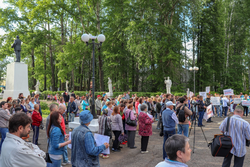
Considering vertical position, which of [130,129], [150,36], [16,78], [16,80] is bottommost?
[130,129]

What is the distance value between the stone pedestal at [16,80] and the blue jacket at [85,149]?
55.4 ft

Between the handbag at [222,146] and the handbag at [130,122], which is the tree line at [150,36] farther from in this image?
the handbag at [222,146]

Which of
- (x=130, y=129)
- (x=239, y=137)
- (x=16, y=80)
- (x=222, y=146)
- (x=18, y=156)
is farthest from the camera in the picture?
(x=16, y=80)

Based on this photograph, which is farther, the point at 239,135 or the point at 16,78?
the point at 16,78

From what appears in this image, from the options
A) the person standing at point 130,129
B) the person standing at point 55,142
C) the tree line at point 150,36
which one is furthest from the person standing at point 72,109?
the tree line at point 150,36

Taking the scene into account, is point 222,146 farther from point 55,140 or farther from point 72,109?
point 72,109

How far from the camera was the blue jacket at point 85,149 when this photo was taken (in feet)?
10.3

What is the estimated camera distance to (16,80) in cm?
1791

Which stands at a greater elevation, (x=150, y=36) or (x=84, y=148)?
(x=150, y=36)

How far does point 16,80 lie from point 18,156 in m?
18.3

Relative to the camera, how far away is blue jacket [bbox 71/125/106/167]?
3.15 metres

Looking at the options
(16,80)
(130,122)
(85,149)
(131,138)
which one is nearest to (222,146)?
(85,149)

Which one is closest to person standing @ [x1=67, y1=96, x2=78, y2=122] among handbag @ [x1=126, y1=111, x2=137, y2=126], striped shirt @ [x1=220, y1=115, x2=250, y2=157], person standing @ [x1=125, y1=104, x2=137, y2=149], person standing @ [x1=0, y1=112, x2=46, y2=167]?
person standing @ [x1=125, y1=104, x2=137, y2=149]

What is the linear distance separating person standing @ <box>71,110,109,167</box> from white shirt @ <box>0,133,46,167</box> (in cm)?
123
